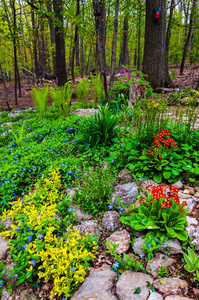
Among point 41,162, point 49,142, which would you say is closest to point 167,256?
point 41,162

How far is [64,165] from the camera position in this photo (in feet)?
8.48

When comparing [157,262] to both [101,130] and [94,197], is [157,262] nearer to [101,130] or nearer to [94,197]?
[94,197]

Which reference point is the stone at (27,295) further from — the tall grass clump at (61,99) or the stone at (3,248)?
the tall grass clump at (61,99)

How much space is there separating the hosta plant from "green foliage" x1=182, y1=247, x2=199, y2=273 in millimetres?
130

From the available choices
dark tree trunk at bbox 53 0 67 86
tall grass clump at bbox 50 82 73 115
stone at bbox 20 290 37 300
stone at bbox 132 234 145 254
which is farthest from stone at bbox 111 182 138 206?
dark tree trunk at bbox 53 0 67 86

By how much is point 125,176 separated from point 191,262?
124 cm

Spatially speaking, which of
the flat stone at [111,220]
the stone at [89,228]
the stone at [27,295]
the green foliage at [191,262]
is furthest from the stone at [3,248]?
the green foliage at [191,262]

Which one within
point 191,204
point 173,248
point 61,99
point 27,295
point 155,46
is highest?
point 155,46

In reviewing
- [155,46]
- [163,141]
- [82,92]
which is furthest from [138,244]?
[155,46]

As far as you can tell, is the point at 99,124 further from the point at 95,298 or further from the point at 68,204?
the point at 95,298

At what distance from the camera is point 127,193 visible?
2111mm

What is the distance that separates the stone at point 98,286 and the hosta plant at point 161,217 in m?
0.43

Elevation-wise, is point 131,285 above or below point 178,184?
below

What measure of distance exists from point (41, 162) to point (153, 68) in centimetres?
527
